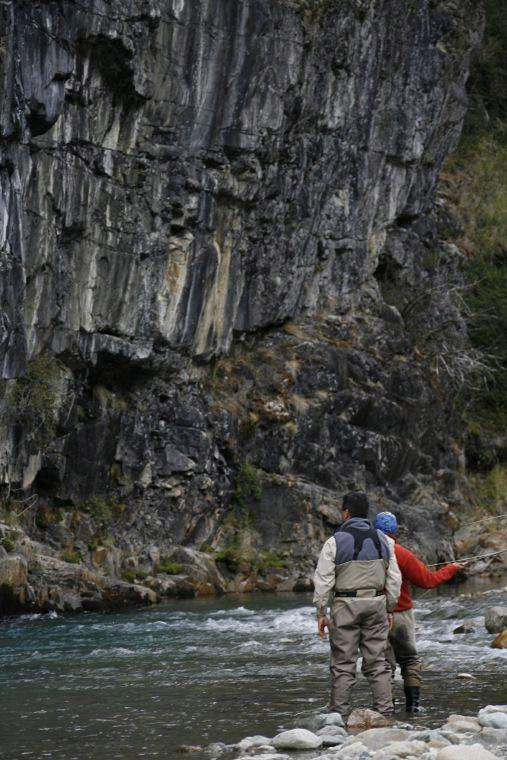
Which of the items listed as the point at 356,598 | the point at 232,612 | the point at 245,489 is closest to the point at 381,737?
the point at 356,598

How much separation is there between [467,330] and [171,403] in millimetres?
13449

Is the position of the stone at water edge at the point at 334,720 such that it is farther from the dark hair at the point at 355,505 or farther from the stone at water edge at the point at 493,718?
the dark hair at the point at 355,505

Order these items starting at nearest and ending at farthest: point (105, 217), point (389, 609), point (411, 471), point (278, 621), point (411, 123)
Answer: point (389, 609) < point (278, 621) < point (105, 217) < point (411, 471) < point (411, 123)

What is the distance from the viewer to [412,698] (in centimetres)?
973

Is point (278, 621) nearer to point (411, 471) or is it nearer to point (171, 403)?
point (171, 403)

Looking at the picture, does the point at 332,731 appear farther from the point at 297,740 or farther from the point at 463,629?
the point at 463,629

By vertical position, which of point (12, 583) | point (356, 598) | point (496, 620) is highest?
point (356, 598)

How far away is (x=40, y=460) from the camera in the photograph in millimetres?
23406

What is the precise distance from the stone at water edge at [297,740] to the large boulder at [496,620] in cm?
679

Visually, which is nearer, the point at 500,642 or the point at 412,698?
the point at 412,698

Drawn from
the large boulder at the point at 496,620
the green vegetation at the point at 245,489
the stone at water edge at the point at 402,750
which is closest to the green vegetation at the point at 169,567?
the green vegetation at the point at 245,489

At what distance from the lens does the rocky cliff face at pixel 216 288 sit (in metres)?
22.6

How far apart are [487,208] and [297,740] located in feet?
115

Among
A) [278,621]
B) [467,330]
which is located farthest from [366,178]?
[278,621]
